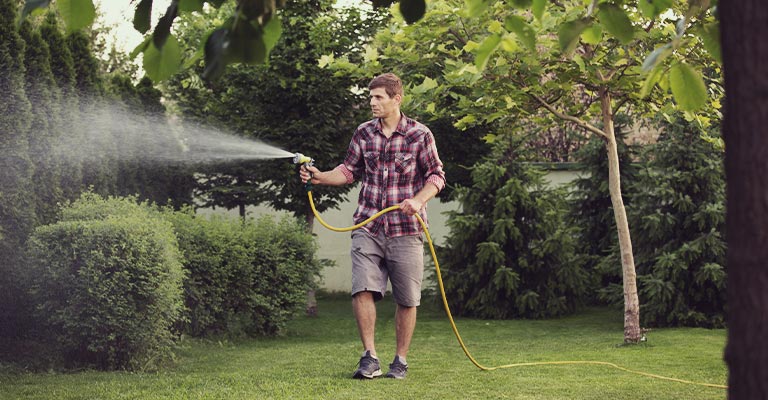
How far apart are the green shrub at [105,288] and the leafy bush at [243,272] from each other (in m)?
1.23

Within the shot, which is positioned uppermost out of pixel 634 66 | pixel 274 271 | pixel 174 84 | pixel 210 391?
pixel 174 84

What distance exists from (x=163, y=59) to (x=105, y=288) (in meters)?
3.79

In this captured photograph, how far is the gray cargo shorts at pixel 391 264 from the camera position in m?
5.21

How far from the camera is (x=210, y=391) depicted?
4.64m

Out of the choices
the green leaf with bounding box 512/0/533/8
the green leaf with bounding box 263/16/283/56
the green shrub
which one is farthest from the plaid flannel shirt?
the green leaf with bounding box 263/16/283/56

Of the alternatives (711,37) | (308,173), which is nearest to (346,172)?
(308,173)

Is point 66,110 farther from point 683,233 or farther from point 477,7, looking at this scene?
point 683,233

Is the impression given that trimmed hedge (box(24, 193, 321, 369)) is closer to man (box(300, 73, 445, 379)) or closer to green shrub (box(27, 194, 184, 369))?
green shrub (box(27, 194, 184, 369))

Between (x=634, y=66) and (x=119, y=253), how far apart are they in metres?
3.39

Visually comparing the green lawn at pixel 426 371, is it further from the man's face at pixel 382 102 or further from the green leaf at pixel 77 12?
the green leaf at pixel 77 12

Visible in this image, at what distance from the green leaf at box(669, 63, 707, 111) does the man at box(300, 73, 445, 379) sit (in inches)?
126

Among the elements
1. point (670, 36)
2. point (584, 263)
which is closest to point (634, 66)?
point (670, 36)

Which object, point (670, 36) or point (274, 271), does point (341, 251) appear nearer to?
point (274, 271)

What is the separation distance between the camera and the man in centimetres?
521
